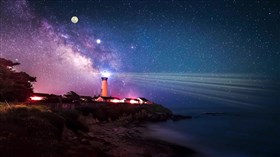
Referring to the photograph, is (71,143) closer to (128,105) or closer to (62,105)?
(62,105)

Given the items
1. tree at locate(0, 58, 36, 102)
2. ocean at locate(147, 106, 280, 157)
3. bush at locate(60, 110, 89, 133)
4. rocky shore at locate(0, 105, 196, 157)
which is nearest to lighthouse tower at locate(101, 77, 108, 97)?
ocean at locate(147, 106, 280, 157)

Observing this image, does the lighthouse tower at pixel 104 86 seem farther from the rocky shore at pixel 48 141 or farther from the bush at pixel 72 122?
the rocky shore at pixel 48 141

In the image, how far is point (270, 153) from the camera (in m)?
32.6

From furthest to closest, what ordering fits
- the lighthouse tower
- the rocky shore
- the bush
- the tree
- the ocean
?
the lighthouse tower, the ocean, the tree, the bush, the rocky shore

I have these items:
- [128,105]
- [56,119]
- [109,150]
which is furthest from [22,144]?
[128,105]

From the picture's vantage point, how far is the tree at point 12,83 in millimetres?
26528

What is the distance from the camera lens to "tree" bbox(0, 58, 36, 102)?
87.0ft

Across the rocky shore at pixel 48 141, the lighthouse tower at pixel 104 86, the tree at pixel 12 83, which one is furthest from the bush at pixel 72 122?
the lighthouse tower at pixel 104 86

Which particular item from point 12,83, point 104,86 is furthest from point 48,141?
point 104,86

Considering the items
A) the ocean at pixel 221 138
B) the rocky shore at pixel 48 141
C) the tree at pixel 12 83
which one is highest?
the tree at pixel 12 83

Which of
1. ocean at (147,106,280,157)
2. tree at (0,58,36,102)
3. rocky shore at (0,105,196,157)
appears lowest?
ocean at (147,106,280,157)

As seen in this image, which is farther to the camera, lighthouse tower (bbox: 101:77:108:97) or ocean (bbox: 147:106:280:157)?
lighthouse tower (bbox: 101:77:108:97)

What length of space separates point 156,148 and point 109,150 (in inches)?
236

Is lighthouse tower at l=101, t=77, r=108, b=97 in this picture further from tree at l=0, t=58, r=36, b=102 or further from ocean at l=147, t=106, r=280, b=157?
tree at l=0, t=58, r=36, b=102
